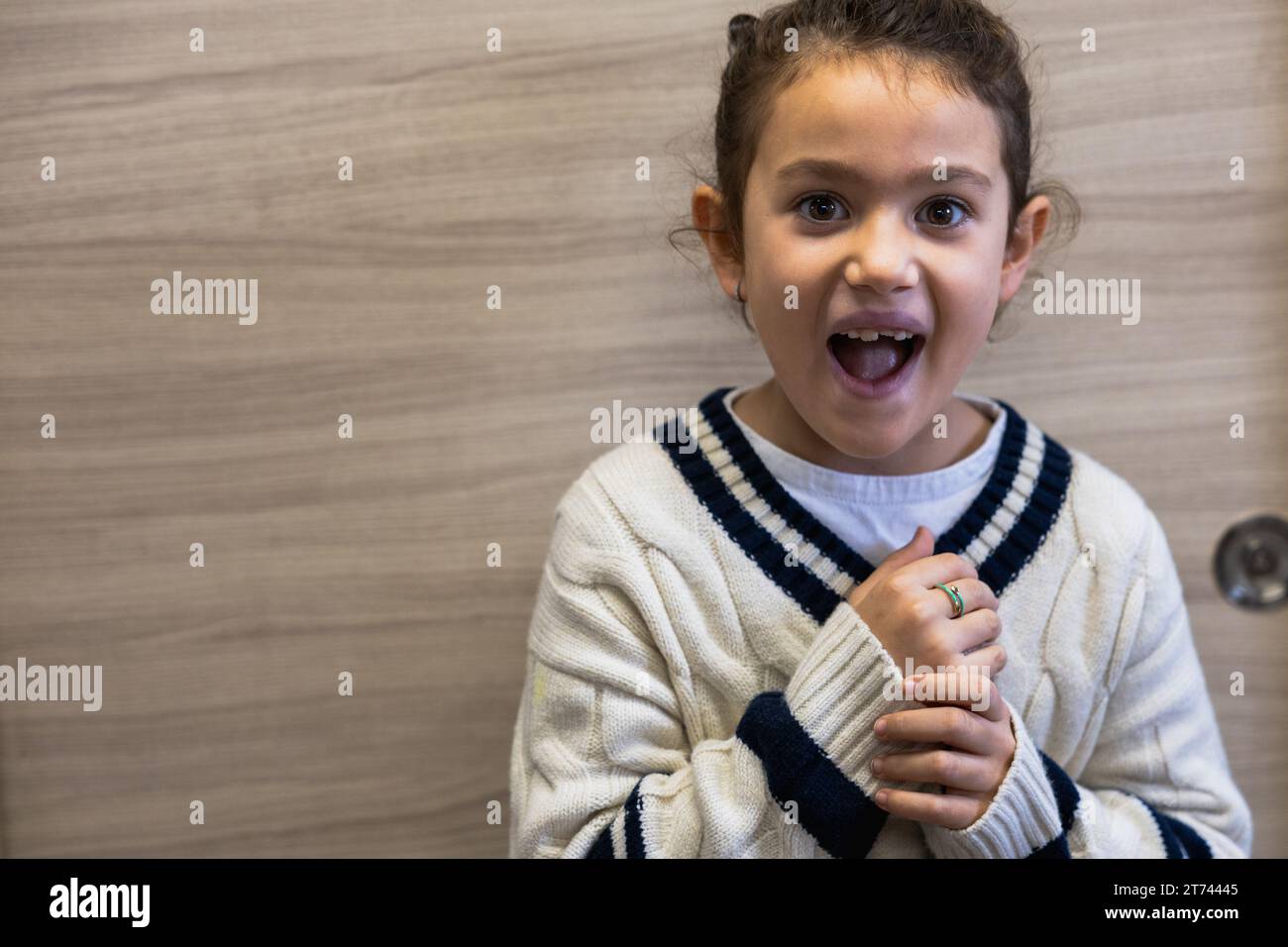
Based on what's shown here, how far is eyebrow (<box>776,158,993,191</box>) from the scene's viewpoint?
84 centimetres

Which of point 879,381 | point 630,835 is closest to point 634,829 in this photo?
point 630,835

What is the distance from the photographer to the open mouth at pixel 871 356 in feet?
2.94

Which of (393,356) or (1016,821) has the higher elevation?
(393,356)

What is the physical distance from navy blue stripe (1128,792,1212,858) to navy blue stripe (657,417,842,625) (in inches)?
12.5

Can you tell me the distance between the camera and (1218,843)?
0.98 metres

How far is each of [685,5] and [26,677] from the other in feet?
3.06

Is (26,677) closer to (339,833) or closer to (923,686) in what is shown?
(339,833)

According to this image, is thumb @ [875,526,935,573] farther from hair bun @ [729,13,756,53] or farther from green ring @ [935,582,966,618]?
hair bun @ [729,13,756,53]

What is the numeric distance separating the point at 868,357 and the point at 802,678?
0.25 m

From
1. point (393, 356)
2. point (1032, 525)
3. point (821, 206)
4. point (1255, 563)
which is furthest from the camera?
point (393, 356)

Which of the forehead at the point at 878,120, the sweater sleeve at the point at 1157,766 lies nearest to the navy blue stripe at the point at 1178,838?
the sweater sleeve at the point at 1157,766

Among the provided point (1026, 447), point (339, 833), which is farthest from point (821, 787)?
point (339, 833)

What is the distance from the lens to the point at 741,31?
0.95 metres

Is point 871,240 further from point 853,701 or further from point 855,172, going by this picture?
point 853,701
